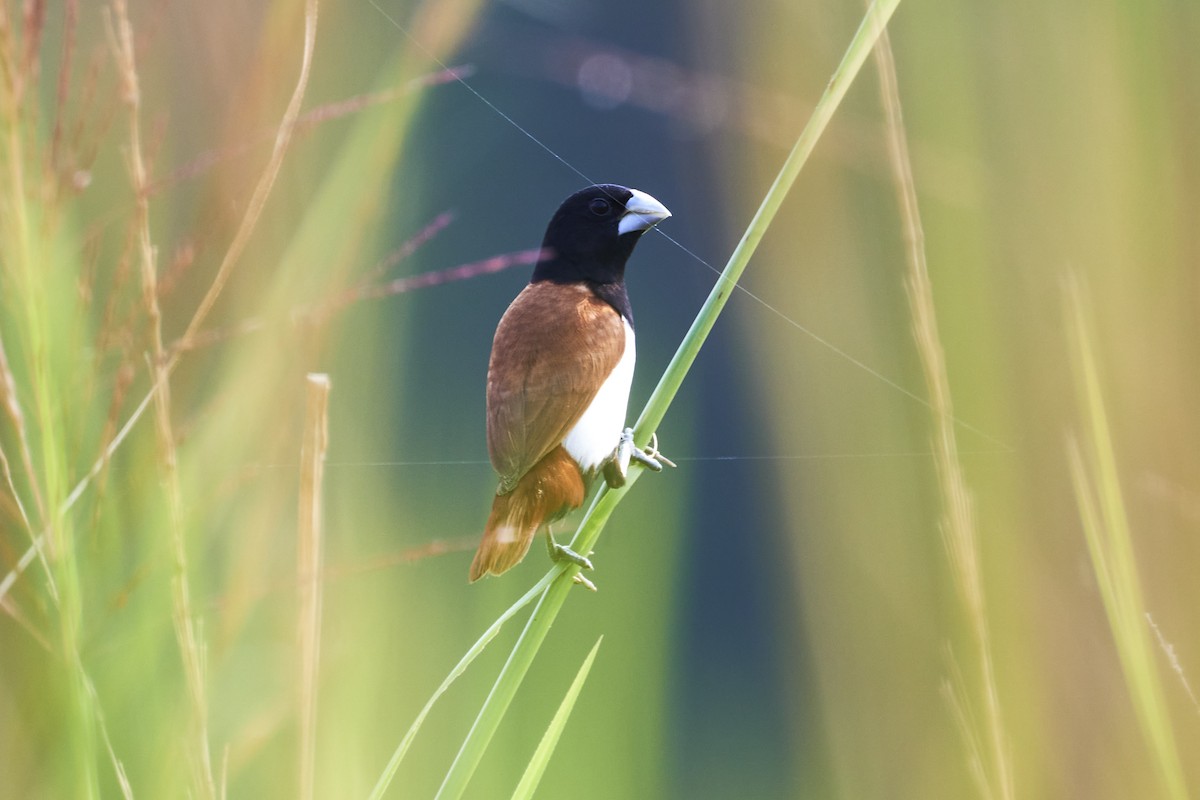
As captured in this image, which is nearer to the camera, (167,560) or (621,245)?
(167,560)

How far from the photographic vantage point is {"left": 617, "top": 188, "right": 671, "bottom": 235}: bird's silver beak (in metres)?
1.11

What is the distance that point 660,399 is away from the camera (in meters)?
0.95

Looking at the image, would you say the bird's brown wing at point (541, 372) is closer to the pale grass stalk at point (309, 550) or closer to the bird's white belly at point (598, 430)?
the bird's white belly at point (598, 430)

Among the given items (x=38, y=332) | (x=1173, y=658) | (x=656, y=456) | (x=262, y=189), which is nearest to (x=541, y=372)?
(x=656, y=456)

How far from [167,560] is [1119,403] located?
0.95 meters

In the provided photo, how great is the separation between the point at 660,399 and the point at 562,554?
17 centimetres

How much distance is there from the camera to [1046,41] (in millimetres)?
1194

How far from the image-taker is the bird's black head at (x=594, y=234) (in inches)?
44.3

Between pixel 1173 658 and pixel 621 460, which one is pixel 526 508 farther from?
pixel 1173 658

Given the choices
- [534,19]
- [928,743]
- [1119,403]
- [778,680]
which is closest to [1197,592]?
[1119,403]

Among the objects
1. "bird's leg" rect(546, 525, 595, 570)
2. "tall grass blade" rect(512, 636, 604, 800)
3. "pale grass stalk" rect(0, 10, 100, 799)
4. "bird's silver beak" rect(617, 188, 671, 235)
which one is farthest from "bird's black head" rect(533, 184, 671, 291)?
"pale grass stalk" rect(0, 10, 100, 799)

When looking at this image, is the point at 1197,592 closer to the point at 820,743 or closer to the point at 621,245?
the point at 820,743

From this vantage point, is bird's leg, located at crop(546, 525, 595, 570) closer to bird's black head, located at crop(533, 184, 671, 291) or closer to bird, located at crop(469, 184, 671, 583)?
bird, located at crop(469, 184, 671, 583)

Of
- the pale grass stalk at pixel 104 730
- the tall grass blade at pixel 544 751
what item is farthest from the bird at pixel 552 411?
the pale grass stalk at pixel 104 730
